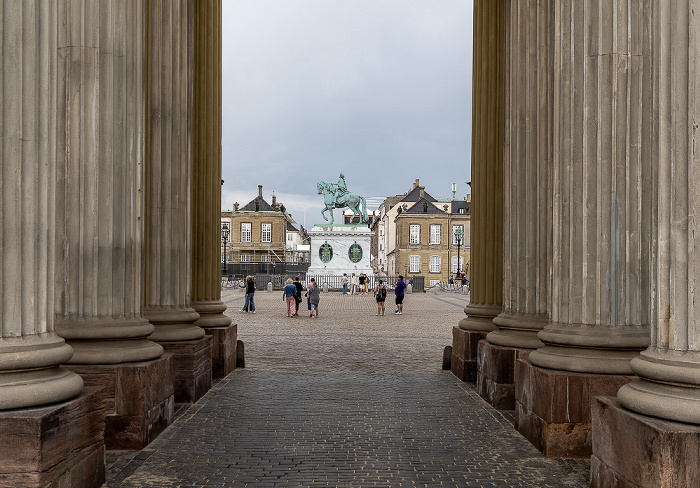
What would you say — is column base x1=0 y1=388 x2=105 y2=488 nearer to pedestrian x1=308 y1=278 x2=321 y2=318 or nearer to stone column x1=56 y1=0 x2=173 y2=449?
stone column x1=56 y1=0 x2=173 y2=449

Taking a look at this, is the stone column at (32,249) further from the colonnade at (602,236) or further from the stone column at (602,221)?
the stone column at (602,221)

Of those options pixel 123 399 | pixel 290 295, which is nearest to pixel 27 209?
pixel 123 399

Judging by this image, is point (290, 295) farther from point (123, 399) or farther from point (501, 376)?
point (123, 399)

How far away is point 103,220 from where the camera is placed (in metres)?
6.93

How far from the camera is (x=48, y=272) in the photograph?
5.06m

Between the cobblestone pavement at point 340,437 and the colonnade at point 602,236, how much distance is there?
544mm

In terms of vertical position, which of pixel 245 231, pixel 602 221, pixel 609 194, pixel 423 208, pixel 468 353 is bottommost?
pixel 468 353

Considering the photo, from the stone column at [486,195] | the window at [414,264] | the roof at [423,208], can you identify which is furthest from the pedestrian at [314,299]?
the roof at [423,208]

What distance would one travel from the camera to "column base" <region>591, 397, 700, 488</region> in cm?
436

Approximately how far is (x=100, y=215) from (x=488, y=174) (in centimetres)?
661

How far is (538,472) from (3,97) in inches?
197

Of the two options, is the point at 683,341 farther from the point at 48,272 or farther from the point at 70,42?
the point at 70,42

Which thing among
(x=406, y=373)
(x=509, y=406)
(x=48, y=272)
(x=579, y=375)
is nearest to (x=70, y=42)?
(x=48, y=272)

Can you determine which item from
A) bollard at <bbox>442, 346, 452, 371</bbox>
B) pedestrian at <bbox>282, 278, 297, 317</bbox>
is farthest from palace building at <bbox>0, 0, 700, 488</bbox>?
pedestrian at <bbox>282, 278, 297, 317</bbox>
